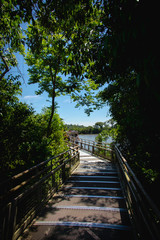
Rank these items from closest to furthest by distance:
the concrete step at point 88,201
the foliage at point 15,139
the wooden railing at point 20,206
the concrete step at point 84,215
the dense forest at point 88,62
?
the dense forest at point 88,62
the wooden railing at point 20,206
the concrete step at point 84,215
the concrete step at point 88,201
the foliage at point 15,139

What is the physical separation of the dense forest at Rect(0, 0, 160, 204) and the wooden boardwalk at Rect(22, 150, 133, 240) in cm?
152

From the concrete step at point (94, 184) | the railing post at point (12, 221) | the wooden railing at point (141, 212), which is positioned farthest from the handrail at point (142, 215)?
the railing post at point (12, 221)

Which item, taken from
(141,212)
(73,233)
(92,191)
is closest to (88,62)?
(141,212)

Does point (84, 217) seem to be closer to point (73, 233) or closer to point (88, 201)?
point (73, 233)

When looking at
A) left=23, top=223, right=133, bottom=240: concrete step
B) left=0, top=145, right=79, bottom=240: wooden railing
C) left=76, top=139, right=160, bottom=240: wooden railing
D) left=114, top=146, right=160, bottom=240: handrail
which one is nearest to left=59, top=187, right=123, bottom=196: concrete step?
left=0, top=145, right=79, bottom=240: wooden railing

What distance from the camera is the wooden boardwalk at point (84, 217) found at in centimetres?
204

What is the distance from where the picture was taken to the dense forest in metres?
1.07

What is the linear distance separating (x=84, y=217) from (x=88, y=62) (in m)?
3.41

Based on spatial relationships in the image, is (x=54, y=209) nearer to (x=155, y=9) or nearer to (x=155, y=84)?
(x=155, y=84)

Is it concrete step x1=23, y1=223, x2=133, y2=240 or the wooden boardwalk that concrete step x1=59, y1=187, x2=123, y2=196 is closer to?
the wooden boardwalk

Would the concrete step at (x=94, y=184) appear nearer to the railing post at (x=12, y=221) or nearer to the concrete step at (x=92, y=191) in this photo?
the concrete step at (x=92, y=191)

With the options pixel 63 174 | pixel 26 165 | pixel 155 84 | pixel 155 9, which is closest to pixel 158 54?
pixel 155 84

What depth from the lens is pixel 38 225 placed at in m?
2.29

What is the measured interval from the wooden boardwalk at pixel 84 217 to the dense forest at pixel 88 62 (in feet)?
5.00
